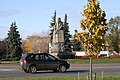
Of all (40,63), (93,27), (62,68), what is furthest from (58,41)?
(93,27)

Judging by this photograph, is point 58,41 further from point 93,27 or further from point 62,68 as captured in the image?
point 93,27

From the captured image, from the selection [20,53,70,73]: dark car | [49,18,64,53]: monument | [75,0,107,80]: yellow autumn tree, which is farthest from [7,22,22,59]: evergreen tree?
[75,0,107,80]: yellow autumn tree

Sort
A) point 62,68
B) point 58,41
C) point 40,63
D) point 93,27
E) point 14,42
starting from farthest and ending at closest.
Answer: point 14,42 < point 58,41 < point 62,68 < point 40,63 < point 93,27

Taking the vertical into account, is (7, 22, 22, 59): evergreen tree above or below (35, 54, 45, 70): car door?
above

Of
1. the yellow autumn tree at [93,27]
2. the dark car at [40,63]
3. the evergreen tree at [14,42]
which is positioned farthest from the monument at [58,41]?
the yellow autumn tree at [93,27]

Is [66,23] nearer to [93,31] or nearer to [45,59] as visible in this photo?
[45,59]

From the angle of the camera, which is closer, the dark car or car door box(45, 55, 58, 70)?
the dark car

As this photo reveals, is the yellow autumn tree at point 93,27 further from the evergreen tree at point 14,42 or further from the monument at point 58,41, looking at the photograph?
the evergreen tree at point 14,42

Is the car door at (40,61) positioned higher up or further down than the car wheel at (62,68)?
higher up

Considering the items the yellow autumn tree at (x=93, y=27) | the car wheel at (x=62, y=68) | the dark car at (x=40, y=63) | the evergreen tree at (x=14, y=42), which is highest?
the evergreen tree at (x=14, y=42)

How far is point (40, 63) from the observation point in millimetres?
27344

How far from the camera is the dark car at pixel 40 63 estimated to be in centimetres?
2730

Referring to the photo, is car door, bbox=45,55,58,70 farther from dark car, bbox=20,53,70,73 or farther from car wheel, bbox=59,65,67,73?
car wheel, bbox=59,65,67,73

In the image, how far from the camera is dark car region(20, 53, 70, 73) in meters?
27.3
